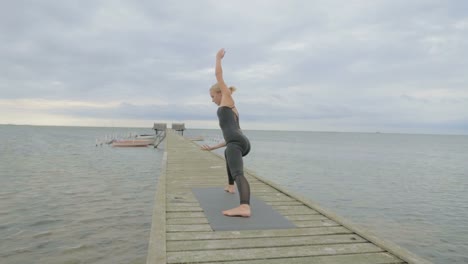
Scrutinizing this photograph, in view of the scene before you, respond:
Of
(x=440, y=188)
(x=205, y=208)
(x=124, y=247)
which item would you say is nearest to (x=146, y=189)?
(x=124, y=247)

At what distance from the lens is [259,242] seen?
365cm

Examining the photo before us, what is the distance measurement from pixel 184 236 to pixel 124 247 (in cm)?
470

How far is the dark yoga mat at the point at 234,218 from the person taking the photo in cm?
421

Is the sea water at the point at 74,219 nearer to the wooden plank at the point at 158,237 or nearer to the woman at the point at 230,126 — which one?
the wooden plank at the point at 158,237

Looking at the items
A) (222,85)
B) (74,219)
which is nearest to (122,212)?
(74,219)

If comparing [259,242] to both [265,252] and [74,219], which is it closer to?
[265,252]

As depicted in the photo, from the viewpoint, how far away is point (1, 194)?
1341 cm

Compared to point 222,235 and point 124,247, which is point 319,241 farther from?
point 124,247

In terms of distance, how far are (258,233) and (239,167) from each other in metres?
1.27

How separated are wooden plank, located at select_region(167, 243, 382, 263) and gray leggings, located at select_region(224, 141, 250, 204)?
4.53 feet

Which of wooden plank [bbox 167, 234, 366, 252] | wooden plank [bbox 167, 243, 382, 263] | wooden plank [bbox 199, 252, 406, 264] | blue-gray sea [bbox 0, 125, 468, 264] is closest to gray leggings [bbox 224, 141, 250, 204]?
wooden plank [bbox 167, 234, 366, 252]

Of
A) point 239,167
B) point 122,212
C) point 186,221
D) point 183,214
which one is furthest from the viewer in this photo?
point 122,212

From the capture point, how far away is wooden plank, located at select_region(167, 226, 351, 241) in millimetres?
3783

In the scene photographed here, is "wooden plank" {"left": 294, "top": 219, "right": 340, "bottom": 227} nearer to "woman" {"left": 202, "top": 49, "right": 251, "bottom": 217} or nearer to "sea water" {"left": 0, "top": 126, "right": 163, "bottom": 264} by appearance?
"woman" {"left": 202, "top": 49, "right": 251, "bottom": 217}
